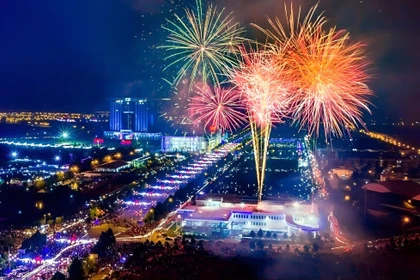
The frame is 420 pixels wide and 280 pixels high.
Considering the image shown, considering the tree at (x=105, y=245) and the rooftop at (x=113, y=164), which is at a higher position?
the rooftop at (x=113, y=164)

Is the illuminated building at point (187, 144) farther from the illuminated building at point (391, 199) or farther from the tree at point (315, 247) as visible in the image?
the tree at point (315, 247)

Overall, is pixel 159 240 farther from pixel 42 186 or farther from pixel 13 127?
pixel 13 127

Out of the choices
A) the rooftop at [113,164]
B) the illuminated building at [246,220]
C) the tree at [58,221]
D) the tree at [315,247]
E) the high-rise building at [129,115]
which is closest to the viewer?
the tree at [315,247]

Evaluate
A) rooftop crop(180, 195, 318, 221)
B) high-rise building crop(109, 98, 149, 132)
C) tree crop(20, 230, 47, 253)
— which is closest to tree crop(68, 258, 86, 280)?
tree crop(20, 230, 47, 253)

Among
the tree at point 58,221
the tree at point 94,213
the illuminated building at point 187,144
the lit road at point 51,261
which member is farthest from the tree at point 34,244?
the illuminated building at point 187,144

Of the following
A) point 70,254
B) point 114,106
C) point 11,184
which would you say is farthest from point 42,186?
point 114,106

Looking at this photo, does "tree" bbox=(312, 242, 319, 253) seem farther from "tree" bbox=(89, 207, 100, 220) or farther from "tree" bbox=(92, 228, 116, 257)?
"tree" bbox=(89, 207, 100, 220)

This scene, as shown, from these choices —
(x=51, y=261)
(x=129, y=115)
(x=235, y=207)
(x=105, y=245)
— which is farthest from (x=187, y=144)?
(x=51, y=261)
